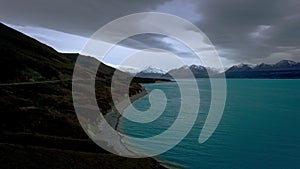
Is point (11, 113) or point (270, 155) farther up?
point (11, 113)

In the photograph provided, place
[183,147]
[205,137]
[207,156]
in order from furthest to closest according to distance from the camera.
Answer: [205,137]
[183,147]
[207,156]

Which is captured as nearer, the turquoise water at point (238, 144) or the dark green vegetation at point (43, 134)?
the dark green vegetation at point (43, 134)

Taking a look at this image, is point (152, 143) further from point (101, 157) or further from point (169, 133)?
point (101, 157)

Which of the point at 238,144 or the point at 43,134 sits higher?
the point at 43,134

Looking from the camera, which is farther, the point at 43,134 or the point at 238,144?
the point at 238,144

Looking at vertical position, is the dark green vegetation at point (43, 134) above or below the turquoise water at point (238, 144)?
above

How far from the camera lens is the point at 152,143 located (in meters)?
61.2

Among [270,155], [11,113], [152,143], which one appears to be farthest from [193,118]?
[11,113]

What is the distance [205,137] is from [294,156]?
1982cm

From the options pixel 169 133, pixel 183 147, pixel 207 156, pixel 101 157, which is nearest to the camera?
pixel 101 157

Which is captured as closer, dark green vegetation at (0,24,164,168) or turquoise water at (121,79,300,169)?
dark green vegetation at (0,24,164,168)

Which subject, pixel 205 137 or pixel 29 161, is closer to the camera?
pixel 29 161

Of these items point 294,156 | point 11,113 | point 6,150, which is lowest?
point 294,156

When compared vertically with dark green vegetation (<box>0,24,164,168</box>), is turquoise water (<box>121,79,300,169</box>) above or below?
below
